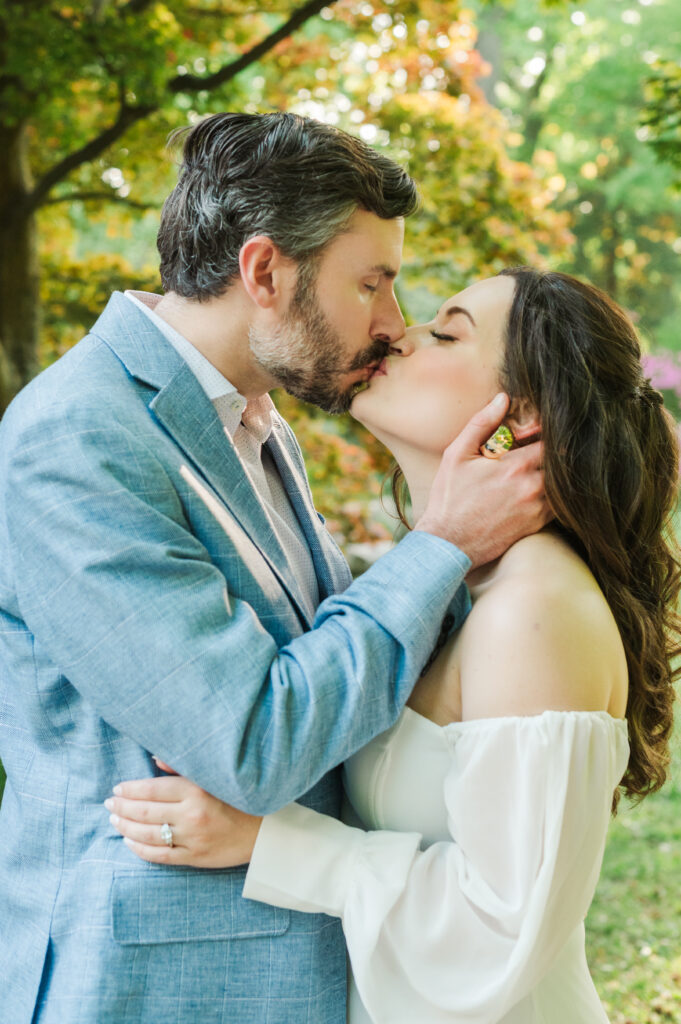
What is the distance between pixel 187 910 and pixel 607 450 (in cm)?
119

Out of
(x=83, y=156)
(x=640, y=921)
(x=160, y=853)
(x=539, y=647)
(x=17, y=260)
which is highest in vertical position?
(x=539, y=647)

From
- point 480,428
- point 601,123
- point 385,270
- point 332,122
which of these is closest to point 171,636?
point 480,428

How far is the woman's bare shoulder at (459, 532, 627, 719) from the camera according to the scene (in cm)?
175

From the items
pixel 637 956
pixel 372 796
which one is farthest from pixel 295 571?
pixel 637 956

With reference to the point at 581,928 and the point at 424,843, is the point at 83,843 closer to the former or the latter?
the point at 424,843

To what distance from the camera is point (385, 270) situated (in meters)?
2.12

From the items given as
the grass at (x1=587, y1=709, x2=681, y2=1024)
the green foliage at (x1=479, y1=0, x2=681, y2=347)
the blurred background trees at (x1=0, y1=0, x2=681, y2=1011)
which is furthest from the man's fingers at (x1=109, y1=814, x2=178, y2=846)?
the green foliage at (x1=479, y1=0, x2=681, y2=347)

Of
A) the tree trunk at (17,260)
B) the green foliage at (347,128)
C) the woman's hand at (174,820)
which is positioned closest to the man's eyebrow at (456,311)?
the woman's hand at (174,820)

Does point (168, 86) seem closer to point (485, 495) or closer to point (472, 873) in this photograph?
point (485, 495)

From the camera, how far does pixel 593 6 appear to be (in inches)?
588

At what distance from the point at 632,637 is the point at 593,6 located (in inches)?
605

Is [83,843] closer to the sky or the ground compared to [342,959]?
closer to the sky

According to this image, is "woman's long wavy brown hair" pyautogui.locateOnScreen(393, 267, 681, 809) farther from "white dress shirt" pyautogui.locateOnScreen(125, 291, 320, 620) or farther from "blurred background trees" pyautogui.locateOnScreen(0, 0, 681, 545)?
"blurred background trees" pyautogui.locateOnScreen(0, 0, 681, 545)

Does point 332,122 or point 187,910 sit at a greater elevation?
point 332,122
